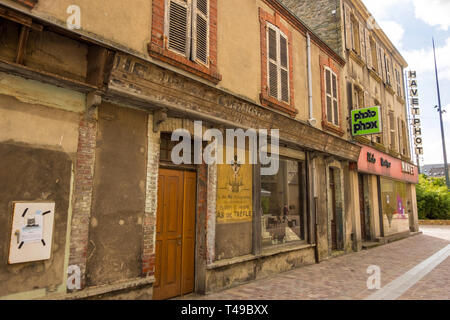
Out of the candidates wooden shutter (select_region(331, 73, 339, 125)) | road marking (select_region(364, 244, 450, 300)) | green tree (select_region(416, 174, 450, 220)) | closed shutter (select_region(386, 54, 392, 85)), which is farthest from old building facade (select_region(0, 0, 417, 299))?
green tree (select_region(416, 174, 450, 220))

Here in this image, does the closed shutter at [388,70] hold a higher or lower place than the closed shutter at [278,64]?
higher

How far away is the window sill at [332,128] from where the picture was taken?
9.79 meters

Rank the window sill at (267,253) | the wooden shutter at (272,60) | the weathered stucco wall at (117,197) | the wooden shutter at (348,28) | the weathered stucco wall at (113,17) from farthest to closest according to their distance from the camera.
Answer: the wooden shutter at (348,28) → the wooden shutter at (272,60) → the window sill at (267,253) → the weathered stucco wall at (117,197) → the weathered stucco wall at (113,17)

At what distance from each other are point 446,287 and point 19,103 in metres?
7.88

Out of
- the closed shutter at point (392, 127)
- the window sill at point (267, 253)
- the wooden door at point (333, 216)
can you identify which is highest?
the closed shutter at point (392, 127)

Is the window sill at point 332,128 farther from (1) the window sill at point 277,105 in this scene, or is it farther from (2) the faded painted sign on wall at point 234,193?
(2) the faded painted sign on wall at point 234,193

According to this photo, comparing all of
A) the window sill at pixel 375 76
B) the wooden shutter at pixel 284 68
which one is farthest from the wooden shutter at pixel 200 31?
the window sill at pixel 375 76

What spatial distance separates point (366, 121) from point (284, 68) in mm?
4620

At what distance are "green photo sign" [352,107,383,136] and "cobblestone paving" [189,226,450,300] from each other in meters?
4.21

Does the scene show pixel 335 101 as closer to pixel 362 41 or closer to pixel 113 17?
pixel 362 41

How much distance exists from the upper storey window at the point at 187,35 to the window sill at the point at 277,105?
1.54 metres

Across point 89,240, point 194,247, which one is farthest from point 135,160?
point 194,247

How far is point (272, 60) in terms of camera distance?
307 inches

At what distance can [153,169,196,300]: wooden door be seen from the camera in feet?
17.7
